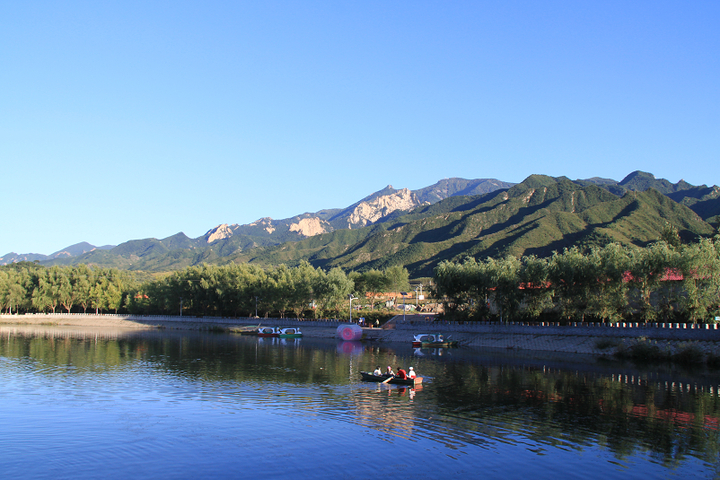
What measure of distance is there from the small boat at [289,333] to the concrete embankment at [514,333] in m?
2.49

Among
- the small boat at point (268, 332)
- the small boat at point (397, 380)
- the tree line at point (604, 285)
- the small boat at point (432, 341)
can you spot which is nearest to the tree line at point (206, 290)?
the small boat at point (268, 332)

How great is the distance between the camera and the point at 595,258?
76.1m

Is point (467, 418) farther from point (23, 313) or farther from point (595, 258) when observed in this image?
point (23, 313)

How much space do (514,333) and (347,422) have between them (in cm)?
5570

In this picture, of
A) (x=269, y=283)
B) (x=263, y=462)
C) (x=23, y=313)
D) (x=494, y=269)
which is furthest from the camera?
(x=23, y=313)

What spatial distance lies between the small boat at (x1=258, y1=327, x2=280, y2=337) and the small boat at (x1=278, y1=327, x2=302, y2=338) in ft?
2.38

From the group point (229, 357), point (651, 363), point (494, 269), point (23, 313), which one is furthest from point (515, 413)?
A: point (23, 313)

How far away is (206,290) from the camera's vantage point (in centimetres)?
13875

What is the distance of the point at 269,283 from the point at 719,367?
312 ft

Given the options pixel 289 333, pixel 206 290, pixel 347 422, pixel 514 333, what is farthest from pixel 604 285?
pixel 206 290

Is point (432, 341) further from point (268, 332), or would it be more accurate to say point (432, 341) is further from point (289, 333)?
point (268, 332)

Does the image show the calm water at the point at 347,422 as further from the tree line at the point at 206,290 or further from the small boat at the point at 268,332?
the tree line at the point at 206,290

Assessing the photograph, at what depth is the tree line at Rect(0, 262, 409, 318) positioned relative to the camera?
128m

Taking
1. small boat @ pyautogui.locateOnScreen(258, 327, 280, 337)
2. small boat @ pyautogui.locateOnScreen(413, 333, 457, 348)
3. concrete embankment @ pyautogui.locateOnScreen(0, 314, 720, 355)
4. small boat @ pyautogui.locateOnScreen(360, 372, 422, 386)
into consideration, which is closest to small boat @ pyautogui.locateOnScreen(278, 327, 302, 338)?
small boat @ pyautogui.locateOnScreen(258, 327, 280, 337)
